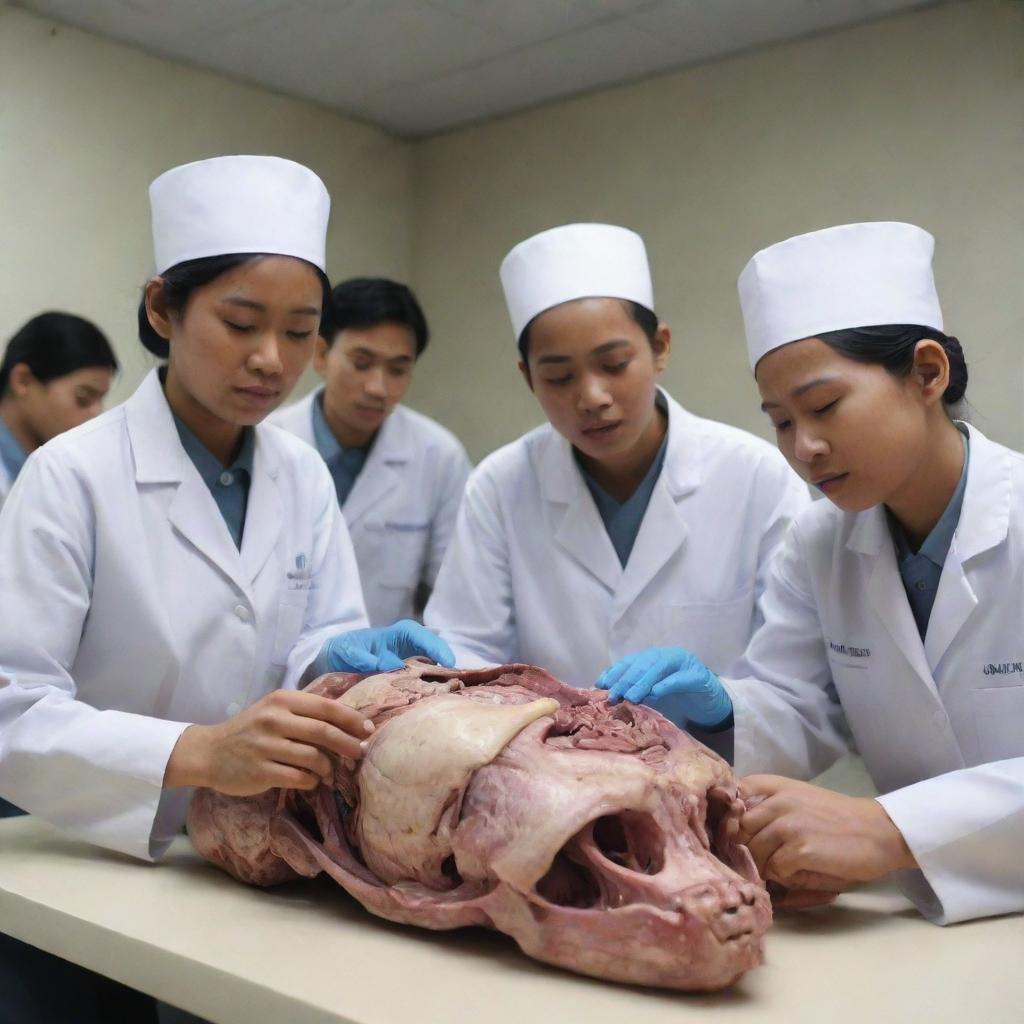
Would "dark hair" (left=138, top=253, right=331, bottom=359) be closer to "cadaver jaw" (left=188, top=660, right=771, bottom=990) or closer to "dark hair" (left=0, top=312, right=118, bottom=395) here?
"cadaver jaw" (left=188, top=660, right=771, bottom=990)

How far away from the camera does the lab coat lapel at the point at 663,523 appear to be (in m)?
2.34

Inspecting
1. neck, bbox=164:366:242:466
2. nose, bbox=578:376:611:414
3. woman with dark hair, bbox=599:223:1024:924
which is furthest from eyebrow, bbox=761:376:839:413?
neck, bbox=164:366:242:466

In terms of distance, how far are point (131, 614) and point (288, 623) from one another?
29 cm

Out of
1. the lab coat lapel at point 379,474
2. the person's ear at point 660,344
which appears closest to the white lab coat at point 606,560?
the person's ear at point 660,344

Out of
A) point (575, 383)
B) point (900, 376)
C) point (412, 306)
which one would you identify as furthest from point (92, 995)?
point (412, 306)

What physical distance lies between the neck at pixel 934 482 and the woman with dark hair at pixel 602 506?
0.60 meters

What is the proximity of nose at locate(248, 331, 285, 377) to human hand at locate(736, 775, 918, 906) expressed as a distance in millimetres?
953

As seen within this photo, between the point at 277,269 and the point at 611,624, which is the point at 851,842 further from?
the point at 277,269

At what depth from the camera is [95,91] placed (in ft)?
12.7

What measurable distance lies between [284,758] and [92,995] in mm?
670

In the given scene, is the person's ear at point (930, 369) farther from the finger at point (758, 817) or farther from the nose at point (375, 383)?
the nose at point (375, 383)

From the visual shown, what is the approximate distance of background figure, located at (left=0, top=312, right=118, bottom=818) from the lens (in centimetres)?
323

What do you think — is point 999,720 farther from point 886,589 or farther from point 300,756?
point 300,756

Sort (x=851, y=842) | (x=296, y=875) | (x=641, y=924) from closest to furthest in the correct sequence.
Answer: (x=641, y=924) < (x=851, y=842) < (x=296, y=875)
